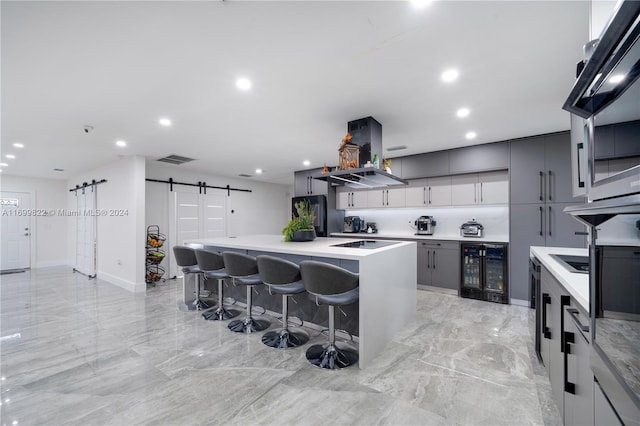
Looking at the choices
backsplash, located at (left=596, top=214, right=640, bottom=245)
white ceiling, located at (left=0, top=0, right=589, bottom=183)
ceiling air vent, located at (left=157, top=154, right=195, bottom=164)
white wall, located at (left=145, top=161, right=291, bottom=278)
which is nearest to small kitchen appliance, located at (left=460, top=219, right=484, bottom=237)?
white ceiling, located at (left=0, top=0, right=589, bottom=183)

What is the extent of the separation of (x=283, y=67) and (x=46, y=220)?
8.94 metres

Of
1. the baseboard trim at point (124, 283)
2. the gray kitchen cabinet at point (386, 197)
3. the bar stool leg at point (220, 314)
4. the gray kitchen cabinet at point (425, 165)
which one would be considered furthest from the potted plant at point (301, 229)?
the baseboard trim at point (124, 283)

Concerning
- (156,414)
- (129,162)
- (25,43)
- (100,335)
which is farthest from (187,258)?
(129,162)

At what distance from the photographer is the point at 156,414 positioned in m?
1.75

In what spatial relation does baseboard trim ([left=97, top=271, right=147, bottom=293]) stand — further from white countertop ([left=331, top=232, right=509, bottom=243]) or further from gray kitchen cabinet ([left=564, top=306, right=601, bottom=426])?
gray kitchen cabinet ([left=564, top=306, right=601, bottom=426])

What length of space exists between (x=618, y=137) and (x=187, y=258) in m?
3.90

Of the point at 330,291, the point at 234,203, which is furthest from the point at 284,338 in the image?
the point at 234,203

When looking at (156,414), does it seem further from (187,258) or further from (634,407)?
(634,407)

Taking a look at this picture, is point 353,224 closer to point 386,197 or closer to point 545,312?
point 386,197

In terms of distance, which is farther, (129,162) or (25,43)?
(129,162)

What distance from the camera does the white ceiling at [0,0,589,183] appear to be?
1.65m

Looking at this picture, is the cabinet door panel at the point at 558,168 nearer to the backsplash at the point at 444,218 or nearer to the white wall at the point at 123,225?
the backsplash at the point at 444,218

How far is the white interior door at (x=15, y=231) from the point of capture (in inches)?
264

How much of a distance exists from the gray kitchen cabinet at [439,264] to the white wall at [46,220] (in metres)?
9.39
